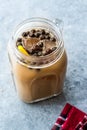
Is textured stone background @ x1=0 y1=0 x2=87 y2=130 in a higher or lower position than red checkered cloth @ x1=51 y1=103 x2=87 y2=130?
higher

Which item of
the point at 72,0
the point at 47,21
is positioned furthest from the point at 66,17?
the point at 47,21

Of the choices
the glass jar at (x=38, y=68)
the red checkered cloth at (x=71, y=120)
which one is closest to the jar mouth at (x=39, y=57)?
the glass jar at (x=38, y=68)

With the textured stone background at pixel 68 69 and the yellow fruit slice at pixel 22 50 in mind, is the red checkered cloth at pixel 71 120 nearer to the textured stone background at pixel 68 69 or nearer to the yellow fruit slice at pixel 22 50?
the textured stone background at pixel 68 69

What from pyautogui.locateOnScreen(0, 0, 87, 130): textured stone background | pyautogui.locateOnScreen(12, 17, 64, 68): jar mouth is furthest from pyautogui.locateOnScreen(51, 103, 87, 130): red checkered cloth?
pyautogui.locateOnScreen(12, 17, 64, 68): jar mouth

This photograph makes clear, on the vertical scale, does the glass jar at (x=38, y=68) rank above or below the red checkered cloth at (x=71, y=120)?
above

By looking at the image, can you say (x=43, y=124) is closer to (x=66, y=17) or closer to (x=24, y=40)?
(x=24, y=40)

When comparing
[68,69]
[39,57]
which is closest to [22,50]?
[39,57]

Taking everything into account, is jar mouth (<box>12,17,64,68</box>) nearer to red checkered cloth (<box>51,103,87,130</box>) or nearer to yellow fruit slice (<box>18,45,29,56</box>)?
Answer: yellow fruit slice (<box>18,45,29,56</box>)
